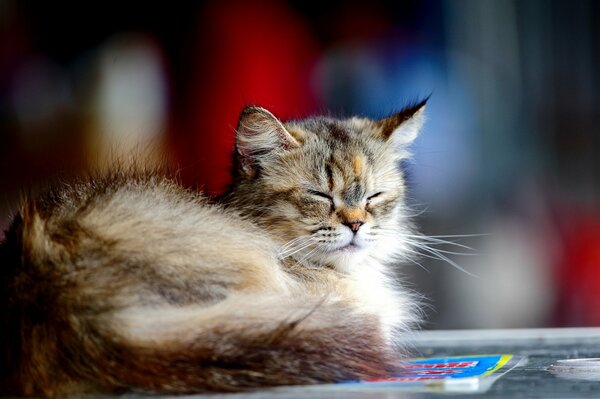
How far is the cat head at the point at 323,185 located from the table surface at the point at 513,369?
13.1 inches

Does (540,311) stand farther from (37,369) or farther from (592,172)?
(37,369)

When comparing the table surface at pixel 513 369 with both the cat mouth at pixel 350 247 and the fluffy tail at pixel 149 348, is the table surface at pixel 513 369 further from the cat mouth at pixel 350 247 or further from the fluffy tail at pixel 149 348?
the cat mouth at pixel 350 247

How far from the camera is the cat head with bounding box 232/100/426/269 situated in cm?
189

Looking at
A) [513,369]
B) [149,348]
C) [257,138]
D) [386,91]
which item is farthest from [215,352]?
[386,91]

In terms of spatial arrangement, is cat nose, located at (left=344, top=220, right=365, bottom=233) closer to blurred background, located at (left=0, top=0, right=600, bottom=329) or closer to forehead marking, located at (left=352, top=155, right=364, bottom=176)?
forehead marking, located at (left=352, top=155, right=364, bottom=176)

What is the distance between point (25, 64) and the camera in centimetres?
362

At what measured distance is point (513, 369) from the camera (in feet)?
5.39

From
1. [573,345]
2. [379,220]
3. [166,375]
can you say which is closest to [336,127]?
[379,220]

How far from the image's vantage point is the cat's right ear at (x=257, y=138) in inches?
76.5

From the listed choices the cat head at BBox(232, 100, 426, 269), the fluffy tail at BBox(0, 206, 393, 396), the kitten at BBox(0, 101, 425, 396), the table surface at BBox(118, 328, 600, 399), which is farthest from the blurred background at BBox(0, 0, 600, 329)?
the fluffy tail at BBox(0, 206, 393, 396)

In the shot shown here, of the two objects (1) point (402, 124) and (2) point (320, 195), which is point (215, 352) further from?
(1) point (402, 124)

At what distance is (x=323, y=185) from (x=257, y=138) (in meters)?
0.19

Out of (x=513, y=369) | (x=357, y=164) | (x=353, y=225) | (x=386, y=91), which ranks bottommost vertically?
(x=513, y=369)

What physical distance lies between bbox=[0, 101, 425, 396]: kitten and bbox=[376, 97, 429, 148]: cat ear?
4.3 inches
